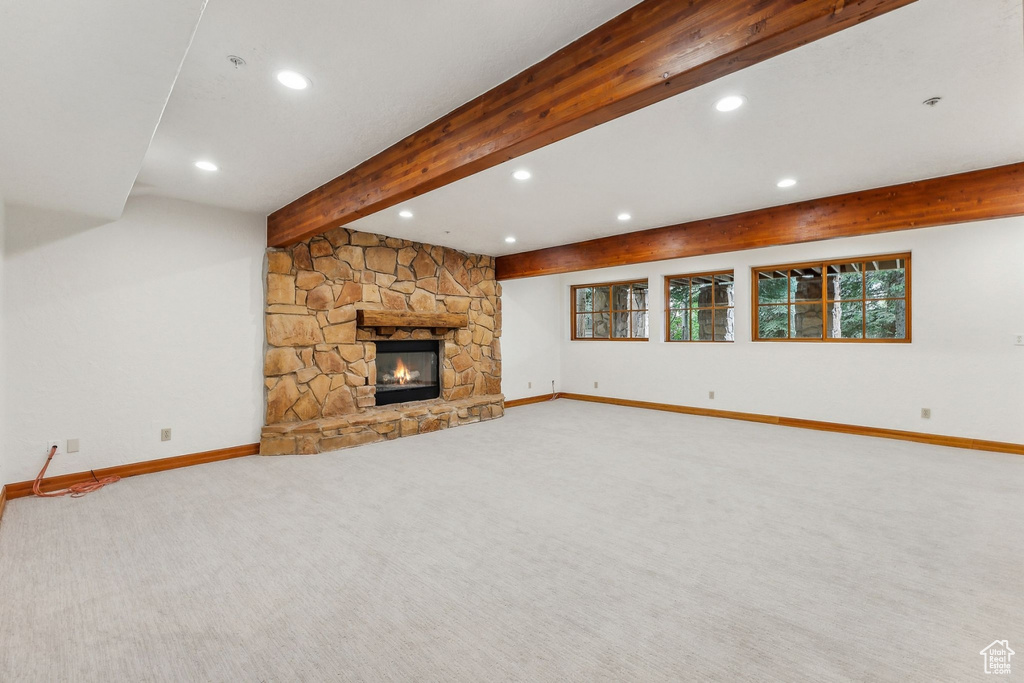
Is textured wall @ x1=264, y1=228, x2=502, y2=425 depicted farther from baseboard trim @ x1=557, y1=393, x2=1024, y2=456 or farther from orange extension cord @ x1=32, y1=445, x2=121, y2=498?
baseboard trim @ x1=557, y1=393, x2=1024, y2=456

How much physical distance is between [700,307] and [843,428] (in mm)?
2368

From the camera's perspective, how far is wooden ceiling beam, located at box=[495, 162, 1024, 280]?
10.9 ft

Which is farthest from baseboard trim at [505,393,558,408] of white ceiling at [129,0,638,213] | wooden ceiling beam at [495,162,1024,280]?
white ceiling at [129,0,638,213]

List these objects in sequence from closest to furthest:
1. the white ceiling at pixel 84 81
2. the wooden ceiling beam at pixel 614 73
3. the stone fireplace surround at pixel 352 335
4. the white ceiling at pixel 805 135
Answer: the white ceiling at pixel 84 81
the wooden ceiling beam at pixel 614 73
the white ceiling at pixel 805 135
the stone fireplace surround at pixel 352 335

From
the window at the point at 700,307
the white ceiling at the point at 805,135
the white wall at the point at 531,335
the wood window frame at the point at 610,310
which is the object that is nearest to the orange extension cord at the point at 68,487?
the white ceiling at the point at 805,135

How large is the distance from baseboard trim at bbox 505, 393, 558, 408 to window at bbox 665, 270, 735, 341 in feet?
7.67

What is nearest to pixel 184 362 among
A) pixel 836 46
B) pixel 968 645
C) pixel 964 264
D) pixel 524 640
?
pixel 524 640

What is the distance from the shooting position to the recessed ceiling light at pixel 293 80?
2.08 meters

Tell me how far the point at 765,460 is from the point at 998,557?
183 cm

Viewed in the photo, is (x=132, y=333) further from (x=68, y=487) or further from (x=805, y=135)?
(x=805, y=135)

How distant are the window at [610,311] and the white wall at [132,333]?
5357mm

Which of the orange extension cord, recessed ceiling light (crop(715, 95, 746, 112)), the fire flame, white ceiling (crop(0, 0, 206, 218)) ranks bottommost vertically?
the orange extension cord

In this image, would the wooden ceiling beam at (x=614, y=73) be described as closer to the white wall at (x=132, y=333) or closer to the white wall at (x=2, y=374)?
the white wall at (x=132, y=333)

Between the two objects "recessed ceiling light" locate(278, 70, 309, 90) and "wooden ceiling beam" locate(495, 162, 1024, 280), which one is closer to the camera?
"recessed ceiling light" locate(278, 70, 309, 90)
